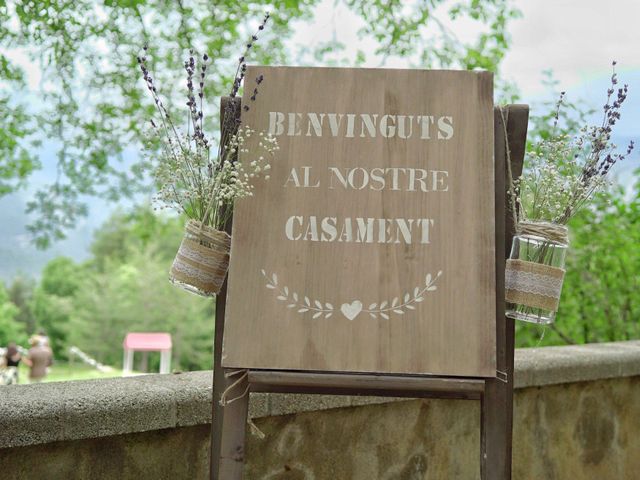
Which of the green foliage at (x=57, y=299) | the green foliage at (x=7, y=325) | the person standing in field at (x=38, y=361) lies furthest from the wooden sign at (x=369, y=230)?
the green foliage at (x=7, y=325)

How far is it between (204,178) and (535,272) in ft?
2.58

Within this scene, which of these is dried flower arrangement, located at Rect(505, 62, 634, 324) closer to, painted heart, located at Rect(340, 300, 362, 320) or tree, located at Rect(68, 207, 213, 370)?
painted heart, located at Rect(340, 300, 362, 320)

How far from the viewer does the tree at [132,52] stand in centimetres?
429

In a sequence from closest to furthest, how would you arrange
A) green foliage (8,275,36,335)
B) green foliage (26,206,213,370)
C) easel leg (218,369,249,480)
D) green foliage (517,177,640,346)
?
easel leg (218,369,249,480) → green foliage (517,177,640,346) → green foliage (26,206,213,370) → green foliage (8,275,36,335)

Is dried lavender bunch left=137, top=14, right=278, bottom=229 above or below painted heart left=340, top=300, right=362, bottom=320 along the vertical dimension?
above

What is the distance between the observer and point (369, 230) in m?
1.71

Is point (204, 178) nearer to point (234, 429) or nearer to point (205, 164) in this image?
point (205, 164)

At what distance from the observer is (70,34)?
4.23 meters

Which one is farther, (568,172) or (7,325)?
(7,325)

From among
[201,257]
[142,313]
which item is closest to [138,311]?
[142,313]

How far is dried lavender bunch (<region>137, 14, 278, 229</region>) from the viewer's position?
1.69 metres

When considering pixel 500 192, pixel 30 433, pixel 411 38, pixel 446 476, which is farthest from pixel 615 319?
pixel 30 433

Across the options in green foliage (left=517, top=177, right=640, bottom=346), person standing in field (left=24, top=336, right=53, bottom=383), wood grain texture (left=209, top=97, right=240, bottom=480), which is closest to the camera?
wood grain texture (left=209, top=97, right=240, bottom=480)

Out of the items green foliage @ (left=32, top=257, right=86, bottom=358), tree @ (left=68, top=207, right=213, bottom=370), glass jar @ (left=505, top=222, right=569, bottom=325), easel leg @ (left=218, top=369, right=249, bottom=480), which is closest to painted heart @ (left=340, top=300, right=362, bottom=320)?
easel leg @ (left=218, top=369, right=249, bottom=480)
